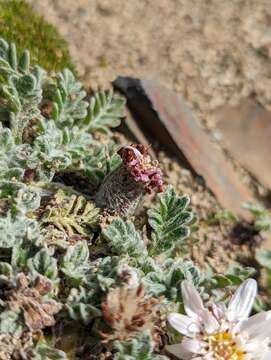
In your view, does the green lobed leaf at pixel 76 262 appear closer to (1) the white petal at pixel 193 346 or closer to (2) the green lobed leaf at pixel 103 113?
(1) the white petal at pixel 193 346

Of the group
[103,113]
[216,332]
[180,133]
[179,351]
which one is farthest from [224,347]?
[180,133]

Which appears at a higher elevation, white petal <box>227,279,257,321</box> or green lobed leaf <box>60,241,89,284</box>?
white petal <box>227,279,257,321</box>

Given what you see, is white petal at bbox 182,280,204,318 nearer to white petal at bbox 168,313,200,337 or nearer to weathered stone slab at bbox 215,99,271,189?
white petal at bbox 168,313,200,337

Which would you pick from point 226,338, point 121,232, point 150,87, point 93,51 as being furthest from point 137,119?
point 226,338

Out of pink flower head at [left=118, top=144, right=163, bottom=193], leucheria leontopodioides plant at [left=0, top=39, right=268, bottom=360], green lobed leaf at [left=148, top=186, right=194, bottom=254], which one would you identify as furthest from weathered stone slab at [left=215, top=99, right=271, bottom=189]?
pink flower head at [left=118, top=144, right=163, bottom=193]

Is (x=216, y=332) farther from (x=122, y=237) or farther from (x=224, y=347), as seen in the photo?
(x=122, y=237)

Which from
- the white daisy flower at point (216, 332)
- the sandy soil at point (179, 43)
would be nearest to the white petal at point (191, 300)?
the white daisy flower at point (216, 332)
